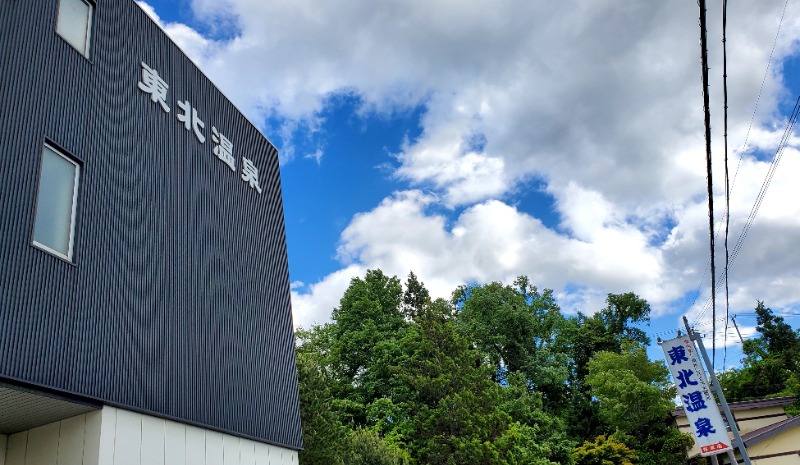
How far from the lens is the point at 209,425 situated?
9.05 metres

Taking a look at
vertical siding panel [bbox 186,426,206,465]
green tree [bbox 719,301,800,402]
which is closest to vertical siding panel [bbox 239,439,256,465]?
vertical siding panel [bbox 186,426,206,465]

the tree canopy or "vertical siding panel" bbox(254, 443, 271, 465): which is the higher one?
the tree canopy

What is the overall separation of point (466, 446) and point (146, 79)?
1810 cm

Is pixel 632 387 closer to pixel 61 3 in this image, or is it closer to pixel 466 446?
pixel 466 446

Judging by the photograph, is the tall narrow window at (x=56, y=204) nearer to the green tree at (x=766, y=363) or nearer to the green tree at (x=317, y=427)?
the green tree at (x=317, y=427)

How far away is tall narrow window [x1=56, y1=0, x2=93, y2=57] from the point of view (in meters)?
8.48

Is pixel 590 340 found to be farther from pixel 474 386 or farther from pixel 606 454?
pixel 474 386

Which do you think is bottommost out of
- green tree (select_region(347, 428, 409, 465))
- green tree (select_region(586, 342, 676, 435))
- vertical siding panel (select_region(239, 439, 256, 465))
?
vertical siding panel (select_region(239, 439, 256, 465))

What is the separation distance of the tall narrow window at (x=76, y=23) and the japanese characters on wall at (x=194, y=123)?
110 centimetres

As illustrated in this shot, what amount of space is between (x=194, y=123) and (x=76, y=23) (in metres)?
2.75

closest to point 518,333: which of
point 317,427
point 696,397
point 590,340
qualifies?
point 590,340

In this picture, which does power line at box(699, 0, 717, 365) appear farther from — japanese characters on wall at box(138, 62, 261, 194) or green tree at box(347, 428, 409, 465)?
green tree at box(347, 428, 409, 465)

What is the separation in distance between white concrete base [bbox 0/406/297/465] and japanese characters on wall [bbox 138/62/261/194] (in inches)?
207

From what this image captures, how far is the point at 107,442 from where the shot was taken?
7.13m
